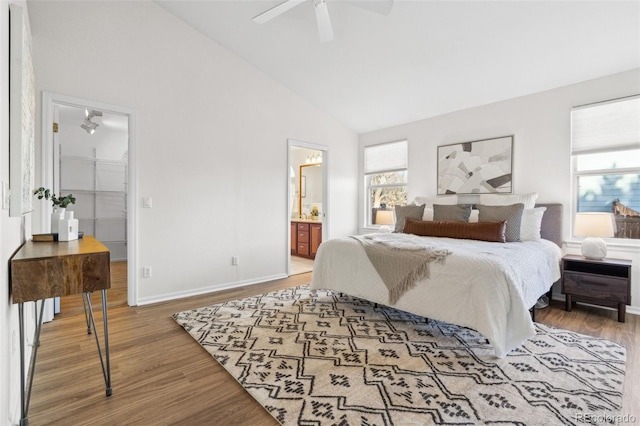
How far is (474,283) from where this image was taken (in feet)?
7.28

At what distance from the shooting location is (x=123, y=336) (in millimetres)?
2590

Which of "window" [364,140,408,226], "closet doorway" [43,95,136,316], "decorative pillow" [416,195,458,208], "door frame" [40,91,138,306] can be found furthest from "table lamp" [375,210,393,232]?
"closet doorway" [43,95,136,316]

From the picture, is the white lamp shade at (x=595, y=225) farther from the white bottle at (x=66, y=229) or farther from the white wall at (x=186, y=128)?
the white bottle at (x=66, y=229)

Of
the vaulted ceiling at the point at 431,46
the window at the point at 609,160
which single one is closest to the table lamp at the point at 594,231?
the window at the point at 609,160

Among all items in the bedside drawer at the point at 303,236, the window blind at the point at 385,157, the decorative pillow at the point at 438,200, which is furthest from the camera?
the bedside drawer at the point at 303,236

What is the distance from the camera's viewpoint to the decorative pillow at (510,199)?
3596mm

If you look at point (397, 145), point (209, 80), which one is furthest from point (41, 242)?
point (397, 145)

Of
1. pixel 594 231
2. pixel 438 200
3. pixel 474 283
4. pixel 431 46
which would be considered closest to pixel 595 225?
pixel 594 231

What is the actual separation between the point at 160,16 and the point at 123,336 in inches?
132

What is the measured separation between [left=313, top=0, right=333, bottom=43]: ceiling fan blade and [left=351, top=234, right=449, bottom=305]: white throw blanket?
1989mm

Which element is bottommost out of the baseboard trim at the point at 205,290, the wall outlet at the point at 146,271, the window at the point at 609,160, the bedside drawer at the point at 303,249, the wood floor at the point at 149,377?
the wood floor at the point at 149,377

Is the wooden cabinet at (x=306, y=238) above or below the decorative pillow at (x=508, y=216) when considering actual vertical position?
below

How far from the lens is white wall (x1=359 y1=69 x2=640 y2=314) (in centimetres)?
317

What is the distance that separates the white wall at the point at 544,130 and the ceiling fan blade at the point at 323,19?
242 centimetres
